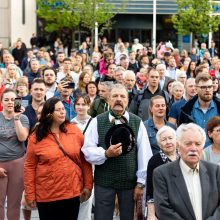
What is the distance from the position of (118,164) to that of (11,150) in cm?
157

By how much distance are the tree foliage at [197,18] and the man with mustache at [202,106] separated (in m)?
24.9

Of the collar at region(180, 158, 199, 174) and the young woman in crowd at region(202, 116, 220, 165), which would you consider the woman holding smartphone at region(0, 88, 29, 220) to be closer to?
the young woman in crowd at region(202, 116, 220, 165)

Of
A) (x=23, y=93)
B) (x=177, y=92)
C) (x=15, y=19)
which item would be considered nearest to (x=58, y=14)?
(x=15, y=19)

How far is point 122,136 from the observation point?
260 inches

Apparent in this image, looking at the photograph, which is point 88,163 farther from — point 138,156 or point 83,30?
point 83,30

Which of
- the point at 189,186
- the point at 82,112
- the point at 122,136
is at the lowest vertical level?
the point at 189,186

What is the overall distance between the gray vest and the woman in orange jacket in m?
0.27

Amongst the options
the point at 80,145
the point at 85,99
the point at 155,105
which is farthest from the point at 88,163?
the point at 85,99

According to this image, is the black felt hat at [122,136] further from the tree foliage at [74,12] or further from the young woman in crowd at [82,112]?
the tree foliage at [74,12]

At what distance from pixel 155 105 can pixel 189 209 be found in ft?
8.19

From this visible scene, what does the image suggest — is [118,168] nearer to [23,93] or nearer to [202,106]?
[202,106]

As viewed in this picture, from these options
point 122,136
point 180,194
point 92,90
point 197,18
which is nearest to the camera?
point 180,194

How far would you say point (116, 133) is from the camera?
21.7 ft

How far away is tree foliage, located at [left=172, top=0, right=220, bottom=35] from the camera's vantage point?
32375 millimetres
